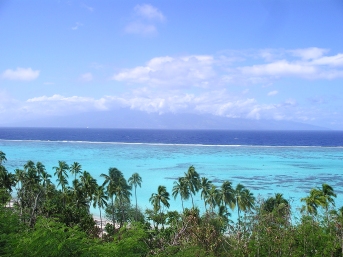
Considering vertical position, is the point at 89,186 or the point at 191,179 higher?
the point at 191,179

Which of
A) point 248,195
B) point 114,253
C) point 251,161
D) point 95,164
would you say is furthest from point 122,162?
point 114,253

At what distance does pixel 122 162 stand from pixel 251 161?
108 ft

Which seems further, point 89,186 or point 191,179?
point 191,179

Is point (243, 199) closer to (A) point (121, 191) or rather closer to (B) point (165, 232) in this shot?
(B) point (165, 232)

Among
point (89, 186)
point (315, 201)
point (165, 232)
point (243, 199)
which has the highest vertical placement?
point (89, 186)

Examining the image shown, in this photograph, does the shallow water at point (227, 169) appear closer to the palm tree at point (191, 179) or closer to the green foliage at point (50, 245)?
the palm tree at point (191, 179)

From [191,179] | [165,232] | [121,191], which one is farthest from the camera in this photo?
[191,179]

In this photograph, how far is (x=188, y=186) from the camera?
37719 millimetres

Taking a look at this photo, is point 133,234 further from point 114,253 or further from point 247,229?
point 247,229

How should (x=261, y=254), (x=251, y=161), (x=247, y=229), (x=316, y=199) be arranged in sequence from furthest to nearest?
(x=251, y=161)
(x=316, y=199)
(x=247, y=229)
(x=261, y=254)

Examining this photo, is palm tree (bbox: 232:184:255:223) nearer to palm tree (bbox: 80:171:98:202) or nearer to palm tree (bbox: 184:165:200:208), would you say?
palm tree (bbox: 184:165:200:208)

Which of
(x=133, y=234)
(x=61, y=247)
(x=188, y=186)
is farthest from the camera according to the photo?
(x=188, y=186)

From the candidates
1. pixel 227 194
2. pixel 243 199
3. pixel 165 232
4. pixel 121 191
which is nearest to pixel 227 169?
pixel 227 194

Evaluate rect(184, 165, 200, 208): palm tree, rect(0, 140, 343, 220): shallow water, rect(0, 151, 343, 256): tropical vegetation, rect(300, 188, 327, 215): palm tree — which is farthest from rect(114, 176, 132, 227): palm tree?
rect(300, 188, 327, 215): palm tree
